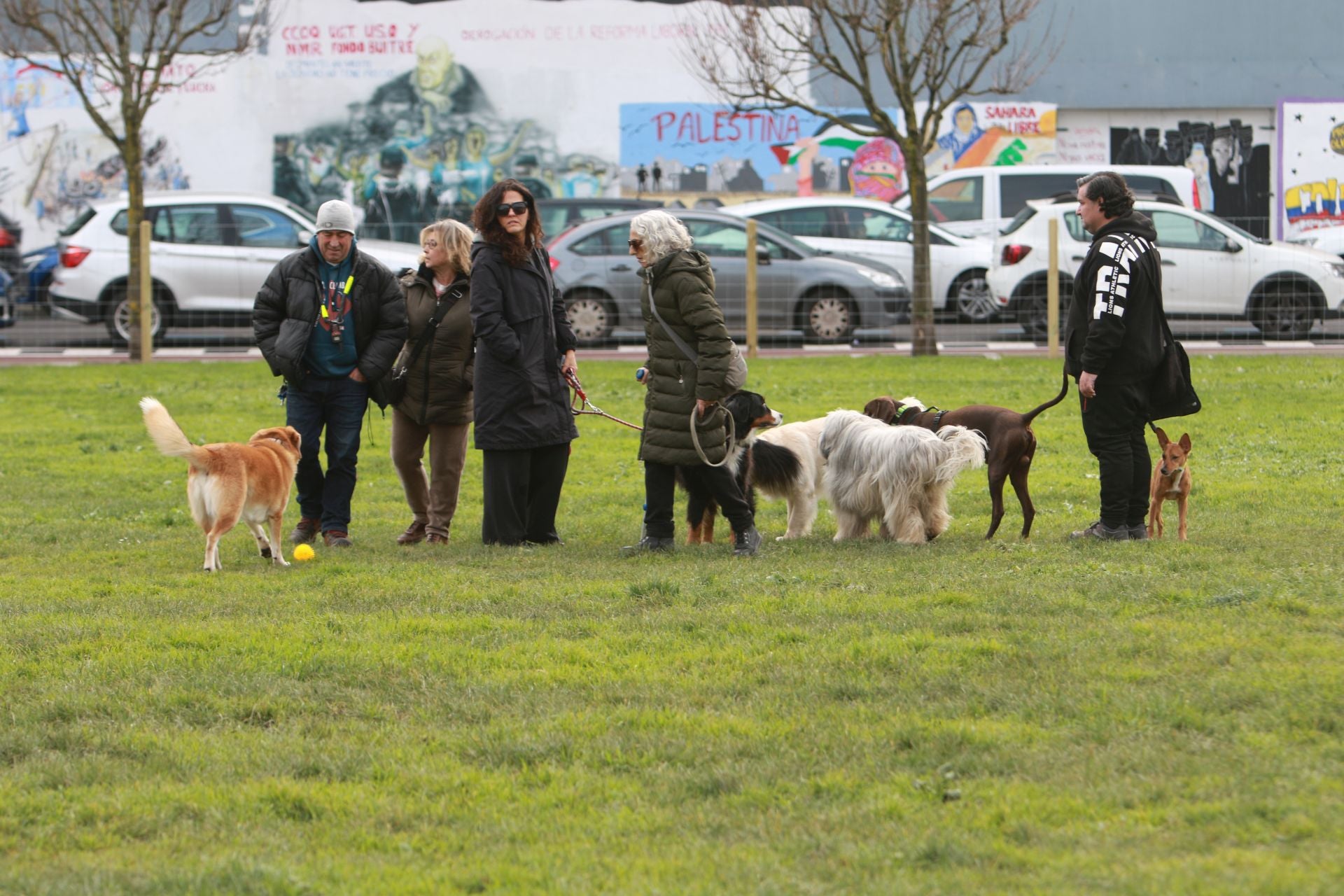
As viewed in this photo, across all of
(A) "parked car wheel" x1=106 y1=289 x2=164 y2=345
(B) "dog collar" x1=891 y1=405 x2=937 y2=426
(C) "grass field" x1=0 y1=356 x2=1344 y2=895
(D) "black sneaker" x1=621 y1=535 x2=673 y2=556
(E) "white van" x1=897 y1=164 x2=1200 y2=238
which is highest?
(E) "white van" x1=897 y1=164 x2=1200 y2=238

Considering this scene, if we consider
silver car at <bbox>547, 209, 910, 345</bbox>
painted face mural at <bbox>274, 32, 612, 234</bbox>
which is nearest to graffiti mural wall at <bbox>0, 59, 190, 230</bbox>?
painted face mural at <bbox>274, 32, 612, 234</bbox>

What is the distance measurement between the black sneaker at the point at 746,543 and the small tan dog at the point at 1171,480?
2078 millimetres

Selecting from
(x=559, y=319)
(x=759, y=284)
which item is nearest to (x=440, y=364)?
(x=559, y=319)

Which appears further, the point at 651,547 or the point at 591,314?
the point at 591,314

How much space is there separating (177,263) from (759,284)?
7.29 metres

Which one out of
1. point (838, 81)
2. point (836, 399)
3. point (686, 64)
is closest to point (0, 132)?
point (686, 64)

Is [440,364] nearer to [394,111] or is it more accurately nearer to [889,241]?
[889,241]

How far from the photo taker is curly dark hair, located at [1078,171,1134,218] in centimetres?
775

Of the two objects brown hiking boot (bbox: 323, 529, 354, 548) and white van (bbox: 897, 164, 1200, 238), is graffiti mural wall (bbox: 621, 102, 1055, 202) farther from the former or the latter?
brown hiking boot (bbox: 323, 529, 354, 548)

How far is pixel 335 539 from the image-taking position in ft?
28.2

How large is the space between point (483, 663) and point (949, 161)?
26402 mm

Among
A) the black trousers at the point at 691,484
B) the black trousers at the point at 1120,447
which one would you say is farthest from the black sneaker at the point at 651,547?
the black trousers at the point at 1120,447

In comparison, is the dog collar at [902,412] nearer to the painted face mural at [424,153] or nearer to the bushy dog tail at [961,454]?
the bushy dog tail at [961,454]

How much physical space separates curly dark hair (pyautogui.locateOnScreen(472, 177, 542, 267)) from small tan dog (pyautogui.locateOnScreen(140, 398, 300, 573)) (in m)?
1.53
